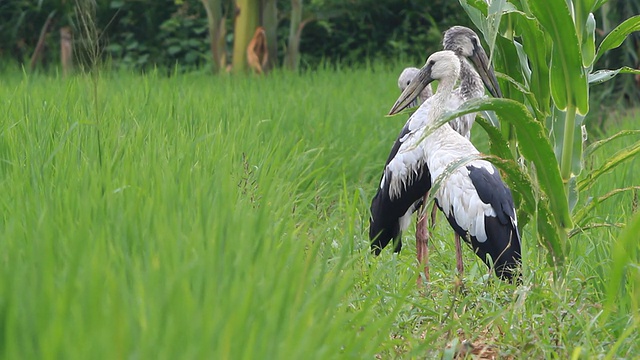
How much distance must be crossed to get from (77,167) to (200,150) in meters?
0.74

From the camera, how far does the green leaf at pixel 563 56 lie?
2973 mm

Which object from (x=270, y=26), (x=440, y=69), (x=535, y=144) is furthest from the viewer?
(x=270, y=26)

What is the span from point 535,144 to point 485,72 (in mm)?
1061

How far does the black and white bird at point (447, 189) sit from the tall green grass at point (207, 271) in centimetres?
13

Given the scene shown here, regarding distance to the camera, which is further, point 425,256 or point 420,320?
point 425,256

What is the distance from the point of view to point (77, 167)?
2889 millimetres

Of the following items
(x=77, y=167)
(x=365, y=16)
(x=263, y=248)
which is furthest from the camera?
(x=365, y=16)

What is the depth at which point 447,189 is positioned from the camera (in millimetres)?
3600

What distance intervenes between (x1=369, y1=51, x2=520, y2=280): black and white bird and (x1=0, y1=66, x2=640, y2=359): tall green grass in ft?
0.41

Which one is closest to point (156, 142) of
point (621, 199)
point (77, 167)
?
point (77, 167)

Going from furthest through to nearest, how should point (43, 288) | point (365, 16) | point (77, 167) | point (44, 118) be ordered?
point (365, 16) → point (44, 118) → point (77, 167) → point (43, 288)

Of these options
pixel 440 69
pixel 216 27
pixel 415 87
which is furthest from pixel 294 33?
pixel 440 69

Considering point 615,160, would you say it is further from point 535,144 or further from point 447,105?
point 447,105

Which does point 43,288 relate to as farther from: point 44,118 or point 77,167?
point 44,118
